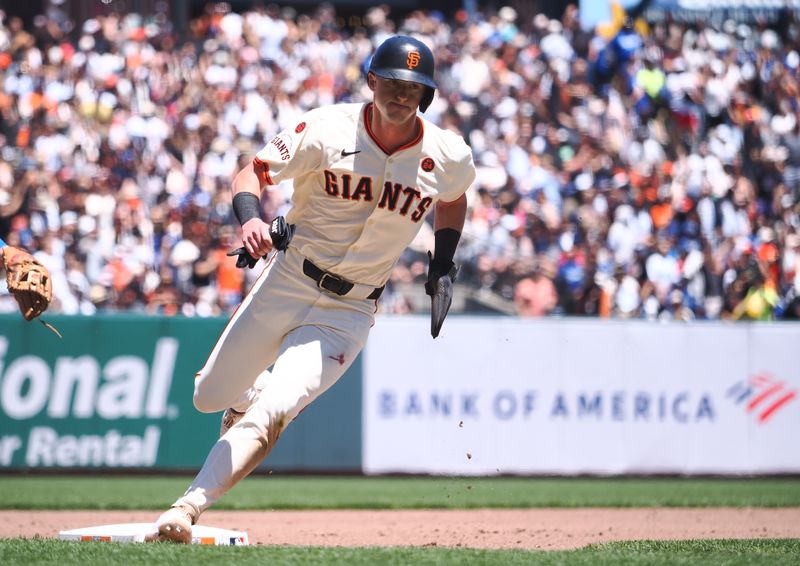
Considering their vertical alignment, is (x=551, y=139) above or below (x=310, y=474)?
above

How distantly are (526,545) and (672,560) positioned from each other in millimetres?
1974

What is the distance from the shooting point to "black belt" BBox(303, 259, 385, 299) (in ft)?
19.2

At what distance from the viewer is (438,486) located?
469 inches

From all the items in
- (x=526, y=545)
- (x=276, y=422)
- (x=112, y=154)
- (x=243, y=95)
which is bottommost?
Result: (x=526, y=545)

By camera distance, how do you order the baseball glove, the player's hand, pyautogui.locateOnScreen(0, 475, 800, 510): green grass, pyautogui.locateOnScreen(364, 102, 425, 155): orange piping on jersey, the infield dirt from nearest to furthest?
the player's hand, the baseball glove, pyautogui.locateOnScreen(364, 102, 425, 155): orange piping on jersey, the infield dirt, pyautogui.locateOnScreen(0, 475, 800, 510): green grass

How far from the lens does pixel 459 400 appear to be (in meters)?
12.3

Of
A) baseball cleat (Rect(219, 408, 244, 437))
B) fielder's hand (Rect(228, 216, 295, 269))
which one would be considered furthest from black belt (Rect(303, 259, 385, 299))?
baseball cleat (Rect(219, 408, 244, 437))

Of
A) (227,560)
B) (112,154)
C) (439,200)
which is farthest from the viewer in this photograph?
(112,154)

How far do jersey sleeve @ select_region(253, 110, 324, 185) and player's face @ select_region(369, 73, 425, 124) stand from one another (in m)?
0.36

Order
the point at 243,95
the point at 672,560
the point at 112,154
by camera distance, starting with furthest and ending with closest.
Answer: the point at 243,95 < the point at 112,154 < the point at 672,560

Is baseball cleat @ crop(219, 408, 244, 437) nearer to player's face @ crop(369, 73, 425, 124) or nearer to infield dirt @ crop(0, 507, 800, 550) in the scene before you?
infield dirt @ crop(0, 507, 800, 550)

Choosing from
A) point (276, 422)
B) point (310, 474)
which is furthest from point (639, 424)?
point (276, 422)

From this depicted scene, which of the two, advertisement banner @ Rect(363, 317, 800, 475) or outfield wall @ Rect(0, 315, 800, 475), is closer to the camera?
outfield wall @ Rect(0, 315, 800, 475)

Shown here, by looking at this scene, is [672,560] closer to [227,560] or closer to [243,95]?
[227,560]
